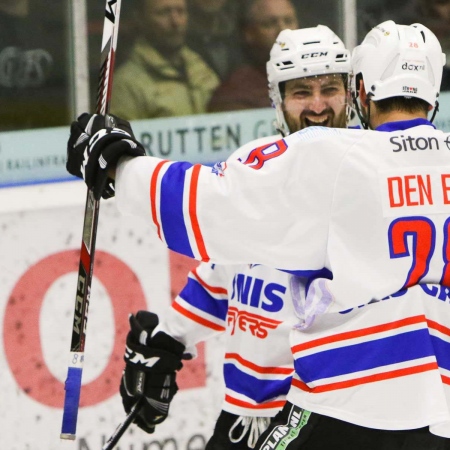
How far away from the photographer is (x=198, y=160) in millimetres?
4402

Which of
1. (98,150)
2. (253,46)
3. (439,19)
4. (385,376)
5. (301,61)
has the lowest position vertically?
(385,376)

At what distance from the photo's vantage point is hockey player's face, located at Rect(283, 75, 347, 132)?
3.20m

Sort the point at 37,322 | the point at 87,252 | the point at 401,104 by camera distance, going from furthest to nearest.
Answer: the point at 37,322 → the point at 87,252 → the point at 401,104

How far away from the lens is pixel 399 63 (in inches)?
98.0

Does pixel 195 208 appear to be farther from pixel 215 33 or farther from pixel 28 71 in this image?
pixel 215 33

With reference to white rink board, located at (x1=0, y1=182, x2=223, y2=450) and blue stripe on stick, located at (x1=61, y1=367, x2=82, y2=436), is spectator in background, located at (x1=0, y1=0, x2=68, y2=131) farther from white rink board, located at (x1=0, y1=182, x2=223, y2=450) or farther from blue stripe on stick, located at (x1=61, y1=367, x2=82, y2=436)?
blue stripe on stick, located at (x1=61, y1=367, x2=82, y2=436)

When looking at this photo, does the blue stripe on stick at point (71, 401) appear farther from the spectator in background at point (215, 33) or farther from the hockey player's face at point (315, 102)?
the spectator in background at point (215, 33)

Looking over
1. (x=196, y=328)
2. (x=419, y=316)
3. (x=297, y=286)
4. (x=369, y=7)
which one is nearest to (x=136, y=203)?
(x=297, y=286)

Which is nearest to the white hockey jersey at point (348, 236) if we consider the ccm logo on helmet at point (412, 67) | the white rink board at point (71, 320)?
the ccm logo on helmet at point (412, 67)

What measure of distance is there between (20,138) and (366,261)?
2055mm

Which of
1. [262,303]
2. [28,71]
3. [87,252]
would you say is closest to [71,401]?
[87,252]

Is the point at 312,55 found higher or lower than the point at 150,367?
higher

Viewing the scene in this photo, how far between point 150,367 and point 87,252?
544mm

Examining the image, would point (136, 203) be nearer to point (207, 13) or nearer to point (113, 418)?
point (113, 418)
